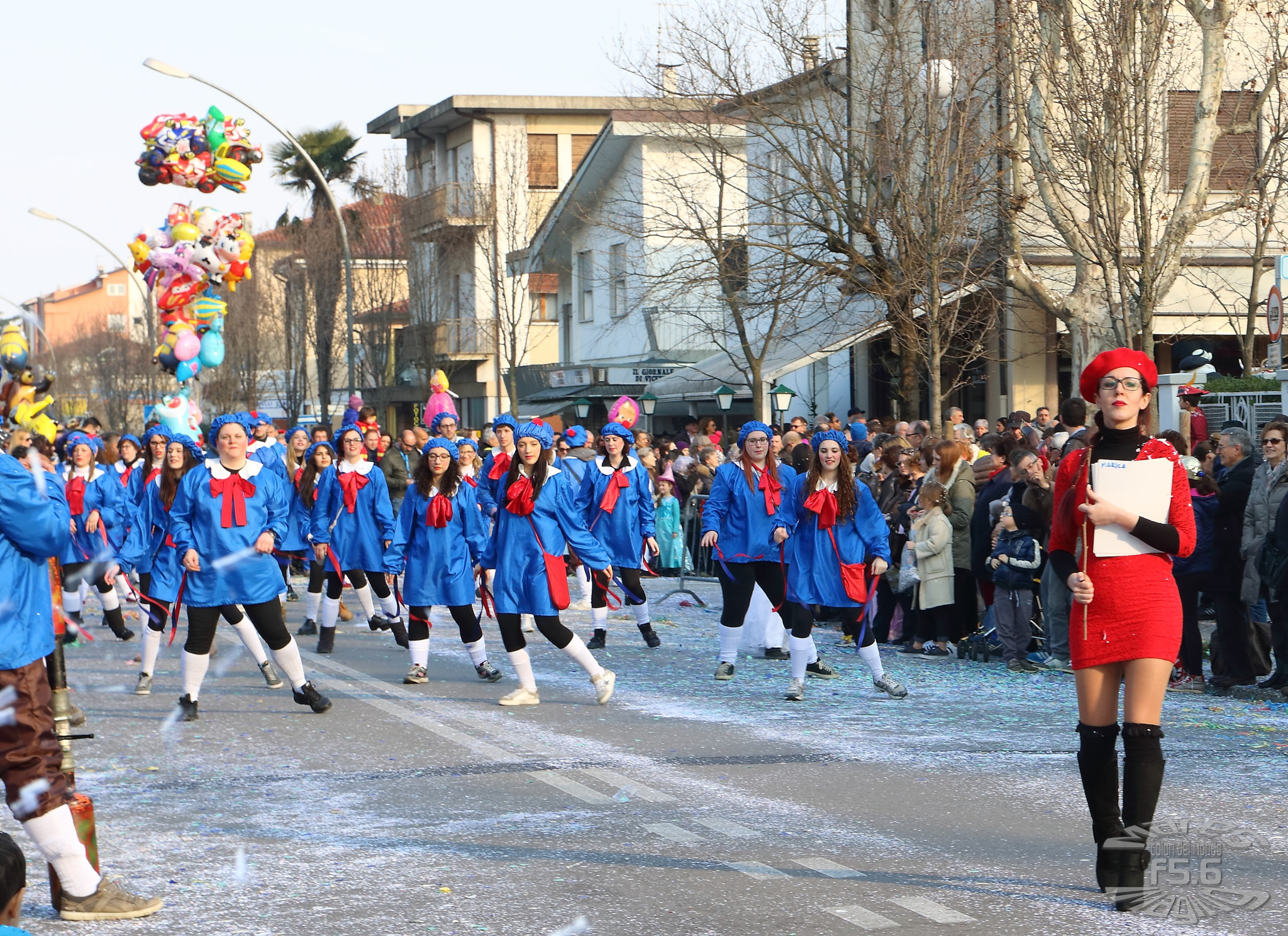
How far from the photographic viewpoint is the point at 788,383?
103 feet

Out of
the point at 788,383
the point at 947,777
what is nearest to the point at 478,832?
the point at 947,777

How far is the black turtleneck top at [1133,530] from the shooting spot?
5445 millimetres

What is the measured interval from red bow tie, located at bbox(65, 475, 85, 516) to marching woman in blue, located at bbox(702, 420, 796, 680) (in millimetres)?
6529

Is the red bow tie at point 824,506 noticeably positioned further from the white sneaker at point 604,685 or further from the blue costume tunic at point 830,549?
the white sneaker at point 604,685

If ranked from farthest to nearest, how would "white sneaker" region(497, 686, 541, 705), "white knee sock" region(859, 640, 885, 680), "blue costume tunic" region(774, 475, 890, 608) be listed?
1. "blue costume tunic" region(774, 475, 890, 608)
2. "white knee sock" region(859, 640, 885, 680)
3. "white sneaker" region(497, 686, 541, 705)

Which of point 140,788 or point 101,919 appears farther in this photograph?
point 140,788

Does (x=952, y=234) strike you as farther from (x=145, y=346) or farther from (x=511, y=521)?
(x=145, y=346)

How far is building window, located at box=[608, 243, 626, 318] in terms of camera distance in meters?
36.4

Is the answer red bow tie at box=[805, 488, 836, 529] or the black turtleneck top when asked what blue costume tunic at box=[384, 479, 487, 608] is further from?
the black turtleneck top

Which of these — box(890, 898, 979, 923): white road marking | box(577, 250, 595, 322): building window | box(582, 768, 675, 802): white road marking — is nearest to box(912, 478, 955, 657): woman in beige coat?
box(582, 768, 675, 802): white road marking

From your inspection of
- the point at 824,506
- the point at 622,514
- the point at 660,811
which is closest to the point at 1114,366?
the point at 660,811

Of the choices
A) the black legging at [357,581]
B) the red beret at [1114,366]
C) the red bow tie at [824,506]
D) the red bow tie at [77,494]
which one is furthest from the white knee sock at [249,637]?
the red beret at [1114,366]

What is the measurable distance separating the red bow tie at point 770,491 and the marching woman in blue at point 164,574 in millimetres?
3553

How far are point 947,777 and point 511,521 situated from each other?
361cm
